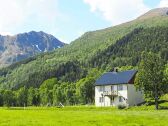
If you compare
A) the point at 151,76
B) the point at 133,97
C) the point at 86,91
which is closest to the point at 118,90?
the point at 133,97

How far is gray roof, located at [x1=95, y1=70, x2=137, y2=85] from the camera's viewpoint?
4944 inches

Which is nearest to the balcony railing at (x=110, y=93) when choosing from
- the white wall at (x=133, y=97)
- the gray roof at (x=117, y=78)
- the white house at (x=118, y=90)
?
the white house at (x=118, y=90)

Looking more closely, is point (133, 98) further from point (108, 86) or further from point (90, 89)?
point (90, 89)

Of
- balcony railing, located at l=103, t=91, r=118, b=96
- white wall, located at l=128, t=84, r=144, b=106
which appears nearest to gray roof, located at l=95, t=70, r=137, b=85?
white wall, located at l=128, t=84, r=144, b=106

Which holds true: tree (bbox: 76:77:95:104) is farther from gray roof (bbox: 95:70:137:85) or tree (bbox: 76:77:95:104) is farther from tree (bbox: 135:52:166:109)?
tree (bbox: 135:52:166:109)

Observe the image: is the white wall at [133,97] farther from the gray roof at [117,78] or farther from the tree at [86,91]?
the tree at [86,91]

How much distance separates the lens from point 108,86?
131 metres

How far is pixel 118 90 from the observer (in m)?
127

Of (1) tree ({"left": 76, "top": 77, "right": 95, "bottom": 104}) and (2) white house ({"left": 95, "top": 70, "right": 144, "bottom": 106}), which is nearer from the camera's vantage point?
(2) white house ({"left": 95, "top": 70, "right": 144, "bottom": 106})

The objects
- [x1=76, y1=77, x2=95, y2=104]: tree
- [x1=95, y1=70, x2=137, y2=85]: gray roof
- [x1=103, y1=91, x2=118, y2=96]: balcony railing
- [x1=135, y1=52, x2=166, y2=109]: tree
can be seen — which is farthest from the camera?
[x1=76, y1=77, x2=95, y2=104]: tree

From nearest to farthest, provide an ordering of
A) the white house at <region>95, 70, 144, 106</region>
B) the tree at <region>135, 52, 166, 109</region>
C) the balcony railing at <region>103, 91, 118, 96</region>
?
the tree at <region>135, 52, 166, 109</region>
the white house at <region>95, 70, 144, 106</region>
the balcony railing at <region>103, 91, 118, 96</region>

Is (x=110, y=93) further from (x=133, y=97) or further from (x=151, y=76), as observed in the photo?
(x=151, y=76)

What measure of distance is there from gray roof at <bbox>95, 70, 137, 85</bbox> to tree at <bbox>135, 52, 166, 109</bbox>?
32.6 meters

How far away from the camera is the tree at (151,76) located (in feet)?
Result: 295
